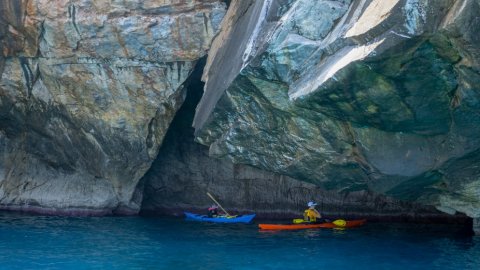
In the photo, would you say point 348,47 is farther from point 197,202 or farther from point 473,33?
point 197,202

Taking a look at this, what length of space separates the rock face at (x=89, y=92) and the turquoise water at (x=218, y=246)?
202 cm

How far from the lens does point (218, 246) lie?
62.3 feet

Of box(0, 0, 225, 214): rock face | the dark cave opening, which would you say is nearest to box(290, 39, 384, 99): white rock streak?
box(0, 0, 225, 214): rock face

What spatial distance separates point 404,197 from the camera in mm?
18531

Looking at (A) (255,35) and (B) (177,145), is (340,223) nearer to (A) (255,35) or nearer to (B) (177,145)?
(B) (177,145)

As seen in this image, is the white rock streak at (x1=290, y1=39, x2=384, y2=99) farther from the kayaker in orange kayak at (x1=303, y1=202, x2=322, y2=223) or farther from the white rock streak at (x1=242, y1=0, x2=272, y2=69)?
the kayaker in orange kayak at (x1=303, y1=202, x2=322, y2=223)

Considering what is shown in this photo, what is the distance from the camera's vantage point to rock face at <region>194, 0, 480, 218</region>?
12602 mm

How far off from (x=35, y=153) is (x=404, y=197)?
13.9 meters

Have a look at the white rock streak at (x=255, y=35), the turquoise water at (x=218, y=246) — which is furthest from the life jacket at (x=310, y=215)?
the white rock streak at (x=255, y=35)

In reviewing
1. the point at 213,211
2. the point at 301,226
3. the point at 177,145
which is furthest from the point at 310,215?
the point at 177,145

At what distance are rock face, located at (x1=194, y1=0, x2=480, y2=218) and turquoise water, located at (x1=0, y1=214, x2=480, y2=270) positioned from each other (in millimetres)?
1720

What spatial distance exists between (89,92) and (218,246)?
22.8ft

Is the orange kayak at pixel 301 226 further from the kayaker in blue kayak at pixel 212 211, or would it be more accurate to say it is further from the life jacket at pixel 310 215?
the kayaker in blue kayak at pixel 212 211

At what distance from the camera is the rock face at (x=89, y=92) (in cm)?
1967
